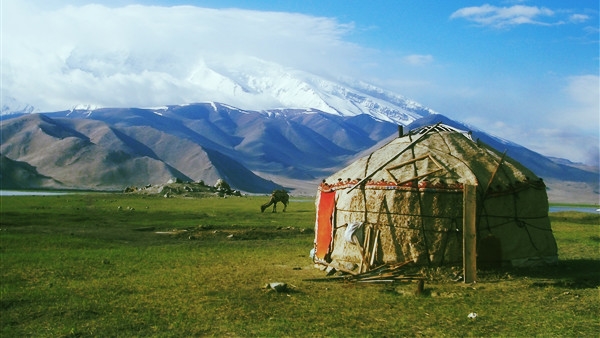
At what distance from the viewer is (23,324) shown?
9914mm

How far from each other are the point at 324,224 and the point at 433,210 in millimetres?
3472

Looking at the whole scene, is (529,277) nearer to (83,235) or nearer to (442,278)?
(442,278)

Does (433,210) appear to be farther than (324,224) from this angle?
No

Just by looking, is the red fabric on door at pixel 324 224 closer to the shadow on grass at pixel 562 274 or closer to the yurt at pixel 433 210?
the yurt at pixel 433 210

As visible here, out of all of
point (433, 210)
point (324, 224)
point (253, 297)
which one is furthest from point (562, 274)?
point (253, 297)

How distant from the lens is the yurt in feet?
44.5

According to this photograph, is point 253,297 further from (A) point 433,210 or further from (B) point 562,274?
(B) point 562,274

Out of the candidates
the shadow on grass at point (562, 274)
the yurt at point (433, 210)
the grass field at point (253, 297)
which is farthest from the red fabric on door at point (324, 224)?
the shadow on grass at point (562, 274)

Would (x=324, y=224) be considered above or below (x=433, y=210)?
below

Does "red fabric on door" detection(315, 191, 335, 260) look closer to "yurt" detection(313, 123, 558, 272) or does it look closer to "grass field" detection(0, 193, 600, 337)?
"yurt" detection(313, 123, 558, 272)

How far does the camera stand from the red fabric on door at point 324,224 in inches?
611

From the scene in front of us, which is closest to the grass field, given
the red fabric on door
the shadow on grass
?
the shadow on grass

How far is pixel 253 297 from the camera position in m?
11.6

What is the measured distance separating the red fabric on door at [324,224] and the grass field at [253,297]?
2.12 feet
